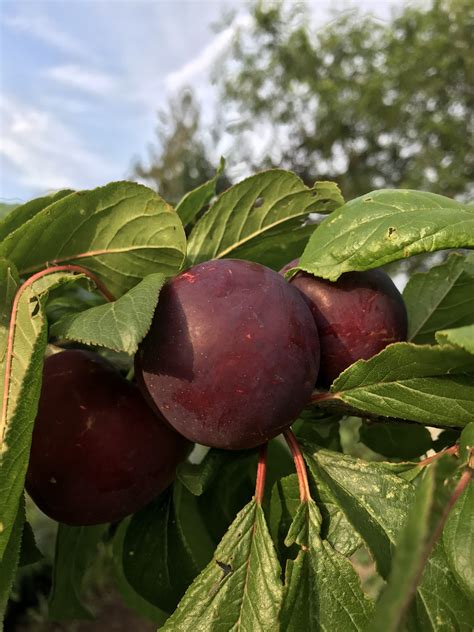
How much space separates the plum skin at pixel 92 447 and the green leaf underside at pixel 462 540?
0.96ft

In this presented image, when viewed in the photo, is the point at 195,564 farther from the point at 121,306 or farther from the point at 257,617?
the point at 121,306

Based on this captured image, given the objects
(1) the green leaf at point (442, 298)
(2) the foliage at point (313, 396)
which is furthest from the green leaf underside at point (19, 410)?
(1) the green leaf at point (442, 298)

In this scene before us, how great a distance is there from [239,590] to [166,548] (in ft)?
0.69

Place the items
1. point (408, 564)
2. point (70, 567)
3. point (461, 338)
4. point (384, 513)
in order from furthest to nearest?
point (70, 567), point (384, 513), point (461, 338), point (408, 564)

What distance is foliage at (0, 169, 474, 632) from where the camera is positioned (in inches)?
17.9

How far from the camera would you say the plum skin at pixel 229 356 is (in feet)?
1.60

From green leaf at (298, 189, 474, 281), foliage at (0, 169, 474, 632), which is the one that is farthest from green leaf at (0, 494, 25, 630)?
green leaf at (298, 189, 474, 281)

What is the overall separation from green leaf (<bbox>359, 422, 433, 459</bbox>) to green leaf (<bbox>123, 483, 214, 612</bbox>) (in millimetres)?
254

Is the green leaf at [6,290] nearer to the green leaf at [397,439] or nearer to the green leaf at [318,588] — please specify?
the green leaf at [318,588]

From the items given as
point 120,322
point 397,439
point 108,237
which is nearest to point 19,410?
point 120,322

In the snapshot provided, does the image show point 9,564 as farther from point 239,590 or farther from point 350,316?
point 350,316

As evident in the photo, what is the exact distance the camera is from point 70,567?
761 mm

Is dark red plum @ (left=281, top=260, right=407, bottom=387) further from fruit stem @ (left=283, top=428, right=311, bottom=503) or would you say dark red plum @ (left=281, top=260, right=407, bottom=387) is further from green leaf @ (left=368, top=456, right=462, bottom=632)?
green leaf @ (left=368, top=456, right=462, bottom=632)

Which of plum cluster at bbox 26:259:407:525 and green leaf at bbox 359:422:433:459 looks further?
green leaf at bbox 359:422:433:459
